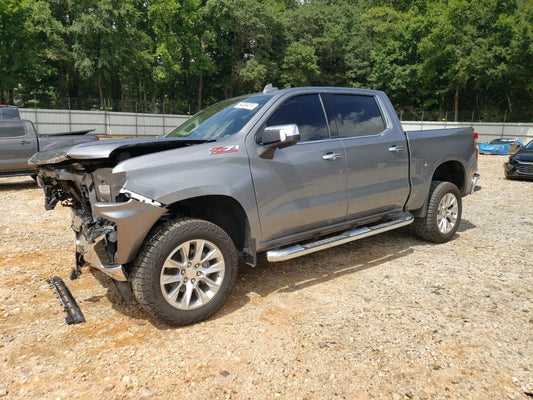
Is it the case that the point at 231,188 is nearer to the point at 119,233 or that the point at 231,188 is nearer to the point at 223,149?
the point at 223,149

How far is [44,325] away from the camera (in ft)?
10.7

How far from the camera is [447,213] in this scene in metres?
5.41

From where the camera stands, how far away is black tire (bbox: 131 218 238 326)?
302 cm

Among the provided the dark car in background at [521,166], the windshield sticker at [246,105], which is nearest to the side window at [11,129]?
the windshield sticker at [246,105]

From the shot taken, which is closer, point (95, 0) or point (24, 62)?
point (24, 62)

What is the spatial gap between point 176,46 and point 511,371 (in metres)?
41.9

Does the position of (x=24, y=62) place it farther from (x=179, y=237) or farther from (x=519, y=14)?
(x=519, y=14)

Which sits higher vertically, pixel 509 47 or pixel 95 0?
pixel 95 0

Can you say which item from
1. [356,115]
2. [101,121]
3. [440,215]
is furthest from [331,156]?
[101,121]

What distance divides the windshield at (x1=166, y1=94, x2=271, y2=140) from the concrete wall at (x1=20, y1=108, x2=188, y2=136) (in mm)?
23242

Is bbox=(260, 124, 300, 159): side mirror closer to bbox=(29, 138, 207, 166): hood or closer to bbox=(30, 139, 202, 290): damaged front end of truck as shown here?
bbox=(29, 138, 207, 166): hood

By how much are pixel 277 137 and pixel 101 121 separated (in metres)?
29.8

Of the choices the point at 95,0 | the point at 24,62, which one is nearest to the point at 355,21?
the point at 95,0

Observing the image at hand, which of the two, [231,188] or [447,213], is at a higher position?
[231,188]
